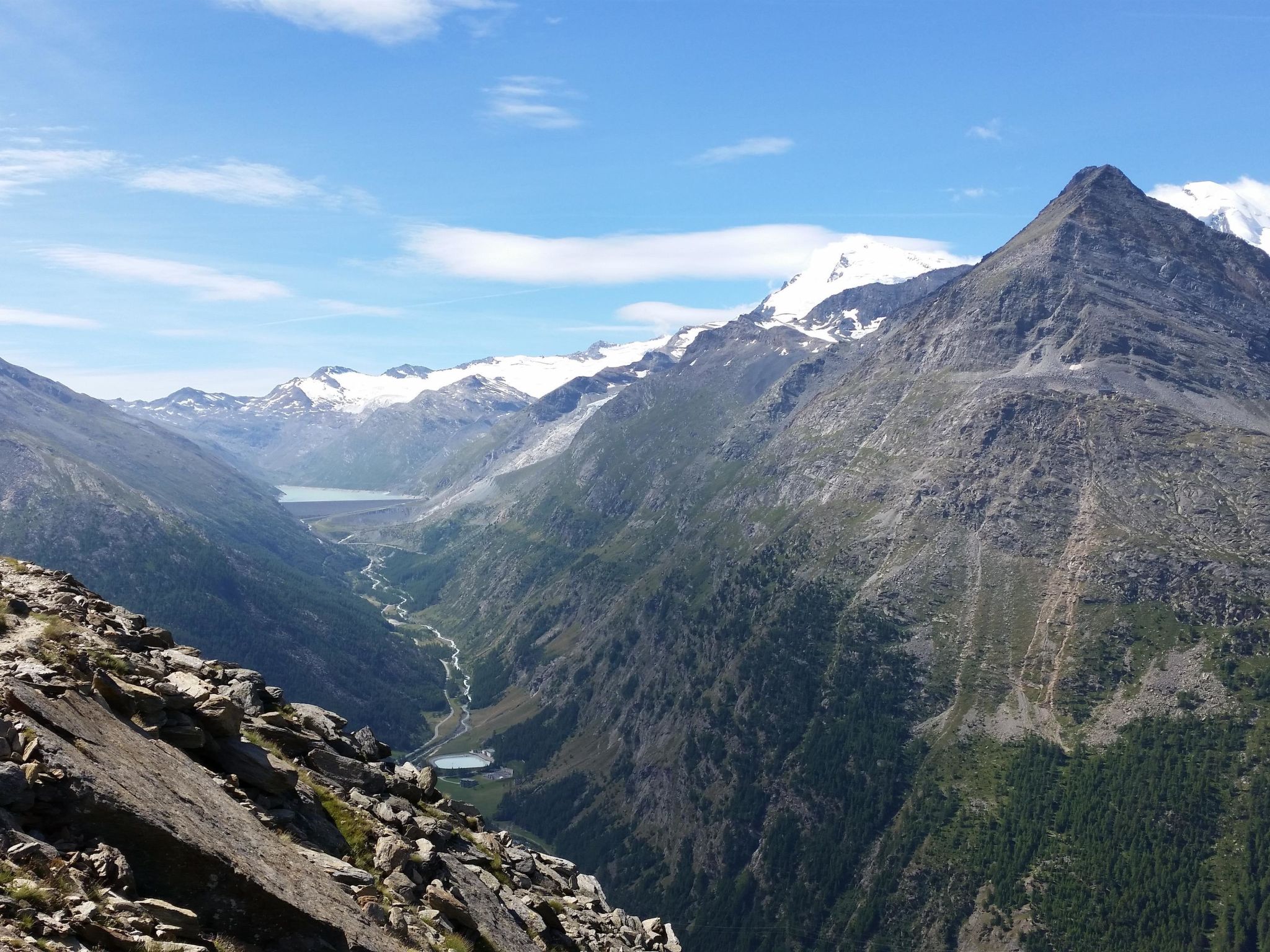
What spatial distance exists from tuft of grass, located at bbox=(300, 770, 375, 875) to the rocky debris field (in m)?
0.09

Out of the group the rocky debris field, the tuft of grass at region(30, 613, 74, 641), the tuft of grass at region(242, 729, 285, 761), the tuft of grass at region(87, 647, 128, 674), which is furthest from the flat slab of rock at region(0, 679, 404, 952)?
the tuft of grass at region(242, 729, 285, 761)

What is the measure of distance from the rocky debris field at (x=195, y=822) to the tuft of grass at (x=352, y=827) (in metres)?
0.09

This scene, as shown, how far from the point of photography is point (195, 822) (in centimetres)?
2491

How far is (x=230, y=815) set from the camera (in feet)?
88.3

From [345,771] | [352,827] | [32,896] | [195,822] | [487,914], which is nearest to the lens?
[32,896]

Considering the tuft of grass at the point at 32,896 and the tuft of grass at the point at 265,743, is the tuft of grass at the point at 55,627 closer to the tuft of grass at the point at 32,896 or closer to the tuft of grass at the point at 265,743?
the tuft of grass at the point at 265,743

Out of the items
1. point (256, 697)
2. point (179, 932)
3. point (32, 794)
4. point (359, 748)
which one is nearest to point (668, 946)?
point (359, 748)

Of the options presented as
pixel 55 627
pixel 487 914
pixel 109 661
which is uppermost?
pixel 55 627

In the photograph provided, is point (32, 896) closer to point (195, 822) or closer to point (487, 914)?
point (195, 822)

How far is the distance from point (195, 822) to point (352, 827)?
996cm

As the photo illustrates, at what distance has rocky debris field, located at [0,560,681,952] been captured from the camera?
21.0 metres

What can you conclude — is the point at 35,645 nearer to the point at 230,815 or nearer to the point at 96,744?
the point at 96,744

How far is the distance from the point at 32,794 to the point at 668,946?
39.0 m

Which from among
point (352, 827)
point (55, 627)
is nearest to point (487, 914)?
point (352, 827)
